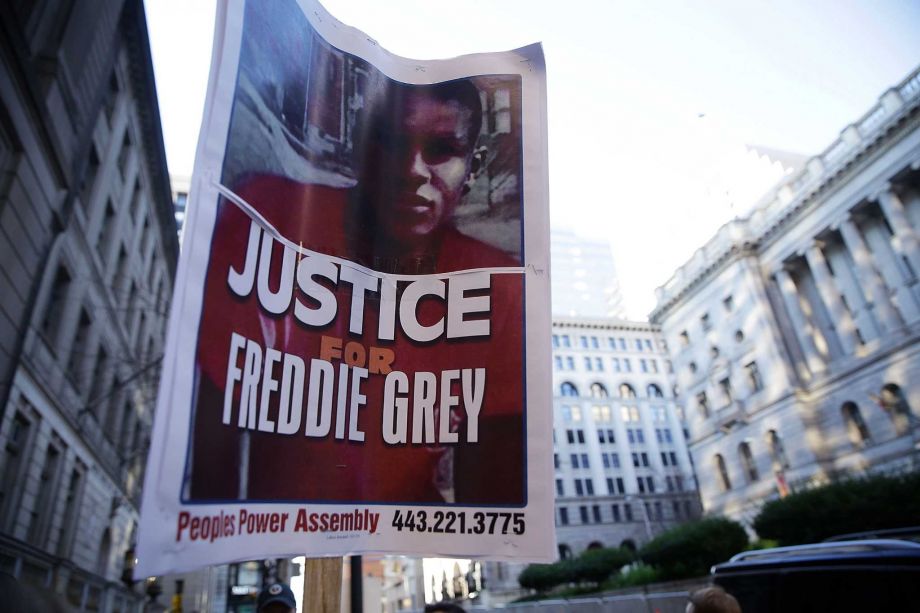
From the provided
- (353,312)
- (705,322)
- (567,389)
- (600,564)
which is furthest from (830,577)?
(567,389)

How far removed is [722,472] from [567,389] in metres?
27.3

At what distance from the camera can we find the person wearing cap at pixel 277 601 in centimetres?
401

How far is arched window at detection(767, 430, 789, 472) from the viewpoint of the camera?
3991cm

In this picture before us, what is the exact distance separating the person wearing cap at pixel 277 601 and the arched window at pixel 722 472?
4754cm

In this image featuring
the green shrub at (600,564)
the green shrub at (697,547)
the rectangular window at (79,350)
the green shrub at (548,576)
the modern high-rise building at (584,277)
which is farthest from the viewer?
the modern high-rise building at (584,277)

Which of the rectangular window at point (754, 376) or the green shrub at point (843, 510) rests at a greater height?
the rectangular window at point (754, 376)

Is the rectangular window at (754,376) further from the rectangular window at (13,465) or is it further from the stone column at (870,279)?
the rectangular window at (13,465)

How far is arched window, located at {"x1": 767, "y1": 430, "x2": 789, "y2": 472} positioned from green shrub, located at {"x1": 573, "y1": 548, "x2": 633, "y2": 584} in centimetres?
1474

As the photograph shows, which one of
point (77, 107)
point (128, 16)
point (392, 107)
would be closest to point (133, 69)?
point (128, 16)

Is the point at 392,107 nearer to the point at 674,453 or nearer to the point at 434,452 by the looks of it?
the point at 434,452

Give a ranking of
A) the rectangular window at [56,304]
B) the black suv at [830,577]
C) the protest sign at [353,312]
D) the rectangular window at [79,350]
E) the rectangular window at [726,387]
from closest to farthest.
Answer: the protest sign at [353,312]
the black suv at [830,577]
the rectangular window at [56,304]
the rectangular window at [79,350]
the rectangular window at [726,387]

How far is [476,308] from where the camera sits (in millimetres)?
2504

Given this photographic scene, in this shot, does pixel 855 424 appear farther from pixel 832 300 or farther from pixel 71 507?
pixel 71 507

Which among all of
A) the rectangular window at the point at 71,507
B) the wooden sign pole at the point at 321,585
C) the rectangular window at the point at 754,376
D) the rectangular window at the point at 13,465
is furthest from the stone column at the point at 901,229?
the rectangular window at the point at 71,507
